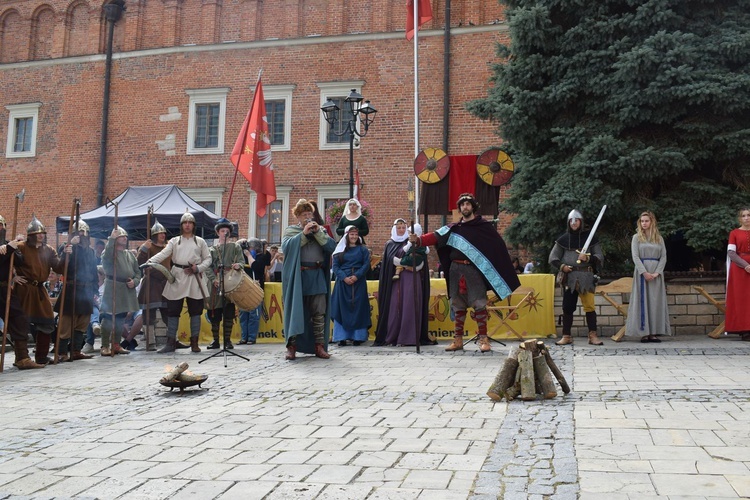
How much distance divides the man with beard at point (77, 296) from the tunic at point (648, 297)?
25.2 feet

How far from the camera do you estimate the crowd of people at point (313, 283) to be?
941cm

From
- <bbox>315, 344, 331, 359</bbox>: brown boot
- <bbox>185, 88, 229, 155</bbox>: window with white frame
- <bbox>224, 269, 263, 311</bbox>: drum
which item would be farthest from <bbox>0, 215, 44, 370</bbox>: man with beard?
<bbox>185, 88, 229, 155</bbox>: window with white frame

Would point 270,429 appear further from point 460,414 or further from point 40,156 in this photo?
point 40,156

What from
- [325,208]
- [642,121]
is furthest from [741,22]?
[325,208]

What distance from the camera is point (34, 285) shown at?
30.4 ft

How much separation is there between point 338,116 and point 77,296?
15.1 m

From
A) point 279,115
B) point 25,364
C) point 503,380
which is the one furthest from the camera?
point 279,115

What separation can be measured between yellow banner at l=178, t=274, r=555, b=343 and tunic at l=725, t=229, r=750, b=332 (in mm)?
2545

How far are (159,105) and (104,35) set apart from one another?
3503 millimetres

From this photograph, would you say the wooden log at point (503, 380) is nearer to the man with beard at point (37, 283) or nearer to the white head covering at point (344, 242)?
the white head covering at point (344, 242)

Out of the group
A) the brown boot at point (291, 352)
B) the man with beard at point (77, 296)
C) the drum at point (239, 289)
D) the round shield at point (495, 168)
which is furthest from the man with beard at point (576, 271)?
the man with beard at point (77, 296)

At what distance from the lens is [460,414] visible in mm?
5551

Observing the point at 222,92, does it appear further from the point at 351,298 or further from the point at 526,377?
the point at 526,377

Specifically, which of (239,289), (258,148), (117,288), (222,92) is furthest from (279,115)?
(239,289)
